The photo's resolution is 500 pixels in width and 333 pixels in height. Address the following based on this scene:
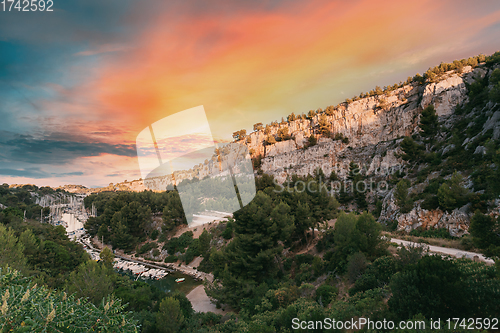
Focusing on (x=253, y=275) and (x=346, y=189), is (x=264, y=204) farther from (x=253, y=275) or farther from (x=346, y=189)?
(x=346, y=189)

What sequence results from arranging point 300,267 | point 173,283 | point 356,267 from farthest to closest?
point 173,283, point 300,267, point 356,267

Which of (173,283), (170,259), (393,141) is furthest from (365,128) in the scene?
(173,283)

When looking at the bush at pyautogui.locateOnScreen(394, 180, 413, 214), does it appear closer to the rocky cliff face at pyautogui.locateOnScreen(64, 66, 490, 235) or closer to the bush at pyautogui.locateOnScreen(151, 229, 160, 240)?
the rocky cliff face at pyautogui.locateOnScreen(64, 66, 490, 235)

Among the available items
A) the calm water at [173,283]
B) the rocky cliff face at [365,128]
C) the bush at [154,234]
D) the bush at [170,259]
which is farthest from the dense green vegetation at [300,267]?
the rocky cliff face at [365,128]

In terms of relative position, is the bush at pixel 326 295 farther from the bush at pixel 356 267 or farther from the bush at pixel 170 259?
the bush at pixel 170 259

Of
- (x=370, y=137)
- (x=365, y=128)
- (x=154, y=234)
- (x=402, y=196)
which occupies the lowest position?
(x=154, y=234)

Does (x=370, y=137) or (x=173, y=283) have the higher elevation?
(x=370, y=137)

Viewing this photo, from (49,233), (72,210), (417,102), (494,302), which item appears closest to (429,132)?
(417,102)

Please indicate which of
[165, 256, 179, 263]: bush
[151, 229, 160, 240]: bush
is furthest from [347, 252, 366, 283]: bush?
[151, 229, 160, 240]: bush

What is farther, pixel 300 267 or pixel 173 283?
pixel 173 283

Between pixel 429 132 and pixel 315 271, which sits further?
pixel 429 132

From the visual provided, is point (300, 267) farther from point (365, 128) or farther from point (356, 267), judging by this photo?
point (365, 128)
